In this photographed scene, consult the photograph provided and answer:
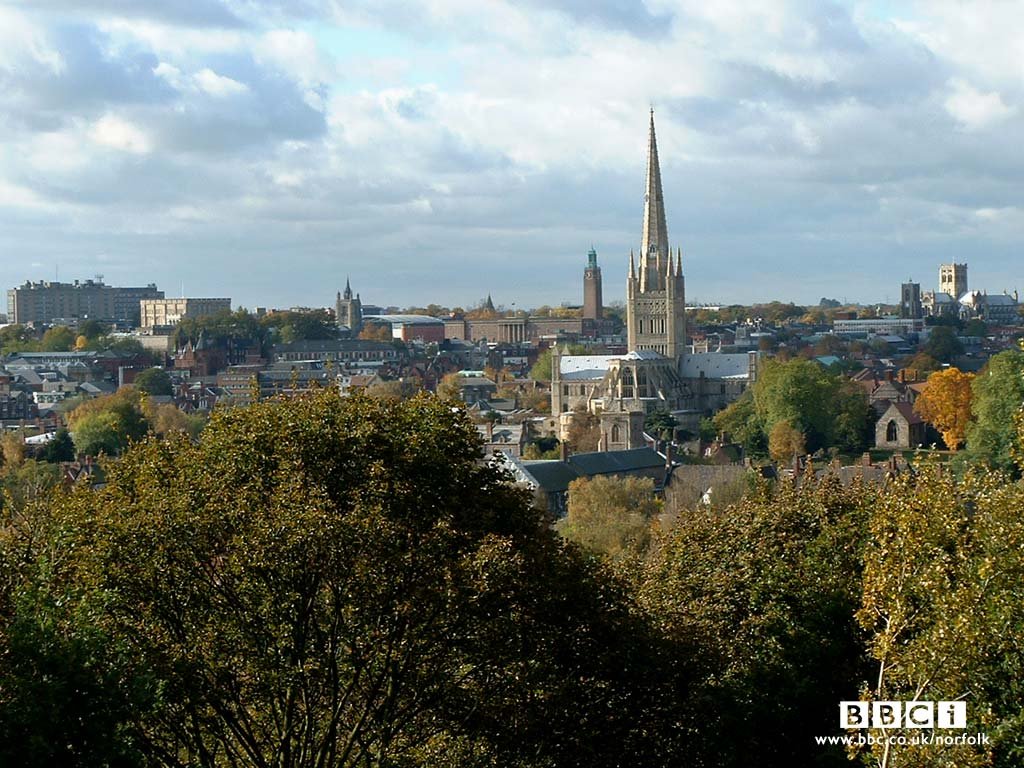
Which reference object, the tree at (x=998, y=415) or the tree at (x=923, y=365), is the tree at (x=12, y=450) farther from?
the tree at (x=923, y=365)

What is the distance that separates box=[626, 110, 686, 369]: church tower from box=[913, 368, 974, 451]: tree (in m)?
38.9

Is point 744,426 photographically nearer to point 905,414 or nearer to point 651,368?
point 905,414

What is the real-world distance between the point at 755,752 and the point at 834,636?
201 cm

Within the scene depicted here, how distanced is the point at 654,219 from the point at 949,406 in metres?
48.1

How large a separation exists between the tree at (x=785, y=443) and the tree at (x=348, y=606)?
61188 millimetres

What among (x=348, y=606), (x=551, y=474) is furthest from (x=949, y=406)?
(x=348, y=606)

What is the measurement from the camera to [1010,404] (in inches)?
2635

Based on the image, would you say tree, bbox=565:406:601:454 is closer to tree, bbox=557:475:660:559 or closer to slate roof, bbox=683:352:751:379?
tree, bbox=557:475:660:559

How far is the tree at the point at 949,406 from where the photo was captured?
83.9m

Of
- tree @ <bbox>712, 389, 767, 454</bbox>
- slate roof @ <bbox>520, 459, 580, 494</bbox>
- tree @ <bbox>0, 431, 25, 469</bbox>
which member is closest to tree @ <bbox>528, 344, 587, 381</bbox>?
tree @ <bbox>712, 389, 767, 454</bbox>

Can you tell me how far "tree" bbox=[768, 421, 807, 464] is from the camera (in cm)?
8212

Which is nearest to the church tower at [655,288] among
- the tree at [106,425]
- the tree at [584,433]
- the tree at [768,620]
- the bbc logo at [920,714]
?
the tree at [584,433]

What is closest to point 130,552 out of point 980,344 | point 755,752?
point 755,752

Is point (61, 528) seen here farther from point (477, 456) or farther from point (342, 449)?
point (477, 456)
